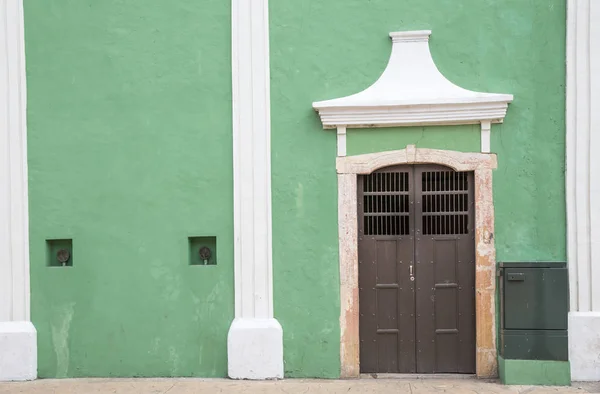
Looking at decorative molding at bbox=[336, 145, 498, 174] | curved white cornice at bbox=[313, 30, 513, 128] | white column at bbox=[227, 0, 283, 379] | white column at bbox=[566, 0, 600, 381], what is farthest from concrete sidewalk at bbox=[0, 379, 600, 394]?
curved white cornice at bbox=[313, 30, 513, 128]

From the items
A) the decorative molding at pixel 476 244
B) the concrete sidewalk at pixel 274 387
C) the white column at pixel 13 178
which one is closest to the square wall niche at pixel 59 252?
the white column at pixel 13 178

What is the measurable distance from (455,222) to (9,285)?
16.4ft

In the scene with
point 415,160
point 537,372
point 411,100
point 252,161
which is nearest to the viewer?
point 537,372

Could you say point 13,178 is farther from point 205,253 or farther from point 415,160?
point 415,160

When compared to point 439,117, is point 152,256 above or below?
below

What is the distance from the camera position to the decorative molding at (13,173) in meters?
6.32

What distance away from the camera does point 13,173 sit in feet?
20.8

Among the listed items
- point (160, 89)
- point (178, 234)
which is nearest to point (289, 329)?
point (178, 234)

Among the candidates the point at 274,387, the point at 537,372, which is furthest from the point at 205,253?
Answer: the point at 537,372

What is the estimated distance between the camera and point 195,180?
6266 mm

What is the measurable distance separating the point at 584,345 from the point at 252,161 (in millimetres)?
3973

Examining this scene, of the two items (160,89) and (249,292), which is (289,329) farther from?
(160,89)

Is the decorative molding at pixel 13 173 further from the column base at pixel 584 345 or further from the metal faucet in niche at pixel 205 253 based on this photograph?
the column base at pixel 584 345

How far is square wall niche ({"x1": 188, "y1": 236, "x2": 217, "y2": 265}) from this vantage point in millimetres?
6305
